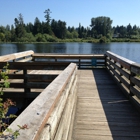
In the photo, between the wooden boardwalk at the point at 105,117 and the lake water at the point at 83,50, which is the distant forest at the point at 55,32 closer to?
the lake water at the point at 83,50

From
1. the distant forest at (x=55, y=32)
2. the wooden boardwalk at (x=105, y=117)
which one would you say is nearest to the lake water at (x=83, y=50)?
the wooden boardwalk at (x=105, y=117)

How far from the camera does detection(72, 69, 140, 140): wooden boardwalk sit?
119 inches

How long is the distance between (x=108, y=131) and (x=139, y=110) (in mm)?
1002

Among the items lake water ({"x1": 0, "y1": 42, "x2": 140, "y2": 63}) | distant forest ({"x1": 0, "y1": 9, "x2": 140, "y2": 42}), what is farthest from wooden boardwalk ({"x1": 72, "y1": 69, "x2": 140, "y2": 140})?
distant forest ({"x1": 0, "y1": 9, "x2": 140, "y2": 42})

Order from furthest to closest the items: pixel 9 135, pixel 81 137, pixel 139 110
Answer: pixel 139 110 < pixel 81 137 < pixel 9 135

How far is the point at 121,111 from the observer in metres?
4.00

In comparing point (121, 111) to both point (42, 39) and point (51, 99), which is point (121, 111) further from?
point (42, 39)

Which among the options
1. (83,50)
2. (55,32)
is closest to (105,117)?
(83,50)

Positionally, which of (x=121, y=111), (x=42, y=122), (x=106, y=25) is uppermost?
(x=106, y=25)

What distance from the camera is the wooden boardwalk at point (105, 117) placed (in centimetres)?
301

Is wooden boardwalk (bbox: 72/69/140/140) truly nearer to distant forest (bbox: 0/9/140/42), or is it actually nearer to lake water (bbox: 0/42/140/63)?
lake water (bbox: 0/42/140/63)

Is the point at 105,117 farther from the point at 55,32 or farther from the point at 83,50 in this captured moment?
the point at 55,32

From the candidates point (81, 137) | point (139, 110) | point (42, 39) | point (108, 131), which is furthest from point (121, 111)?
point (42, 39)

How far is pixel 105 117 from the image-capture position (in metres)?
3.69
